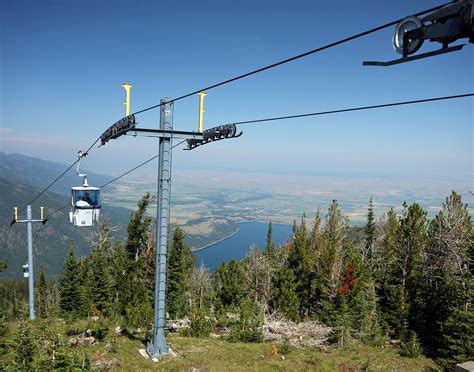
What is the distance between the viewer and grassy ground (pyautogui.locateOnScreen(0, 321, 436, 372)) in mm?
13966

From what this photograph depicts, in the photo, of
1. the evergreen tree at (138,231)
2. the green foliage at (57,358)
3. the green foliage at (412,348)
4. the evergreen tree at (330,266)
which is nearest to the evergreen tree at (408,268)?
the green foliage at (412,348)

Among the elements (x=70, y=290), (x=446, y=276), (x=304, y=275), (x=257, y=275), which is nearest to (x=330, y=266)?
(x=304, y=275)

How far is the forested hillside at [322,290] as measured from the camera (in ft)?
75.8

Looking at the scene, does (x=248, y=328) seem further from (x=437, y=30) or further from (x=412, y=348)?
(x=437, y=30)

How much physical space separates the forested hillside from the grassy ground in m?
0.62

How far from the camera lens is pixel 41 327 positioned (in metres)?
12.2

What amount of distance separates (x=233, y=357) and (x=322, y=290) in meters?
16.8

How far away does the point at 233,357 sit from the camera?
17.2m

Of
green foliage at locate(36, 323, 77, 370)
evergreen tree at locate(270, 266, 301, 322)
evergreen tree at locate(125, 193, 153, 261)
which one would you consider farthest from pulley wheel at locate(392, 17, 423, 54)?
evergreen tree at locate(125, 193, 153, 261)

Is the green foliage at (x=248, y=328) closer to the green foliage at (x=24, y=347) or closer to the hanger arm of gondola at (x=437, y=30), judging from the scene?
the green foliage at (x=24, y=347)

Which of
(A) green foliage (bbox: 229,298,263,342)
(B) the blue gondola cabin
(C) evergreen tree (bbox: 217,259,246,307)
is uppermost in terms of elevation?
(B) the blue gondola cabin

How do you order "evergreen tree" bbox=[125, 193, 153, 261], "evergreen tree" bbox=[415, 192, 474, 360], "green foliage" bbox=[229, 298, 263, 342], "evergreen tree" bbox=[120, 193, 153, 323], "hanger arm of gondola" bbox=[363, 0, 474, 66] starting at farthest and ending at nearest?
1. "evergreen tree" bbox=[125, 193, 153, 261]
2. "evergreen tree" bbox=[120, 193, 153, 323]
3. "evergreen tree" bbox=[415, 192, 474, 360]
4. "green foliage" bbox=[229, 298, 263, 342]
5. "hanger arm of gondola" bbox=[363, 0, 474, 66]

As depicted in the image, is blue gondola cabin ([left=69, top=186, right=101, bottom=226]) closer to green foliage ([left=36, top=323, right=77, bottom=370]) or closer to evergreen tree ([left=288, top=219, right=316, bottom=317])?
green foliage ([left=36, top=323, right=77, bottom=370])

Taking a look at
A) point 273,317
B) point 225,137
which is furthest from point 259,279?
point 225,137
